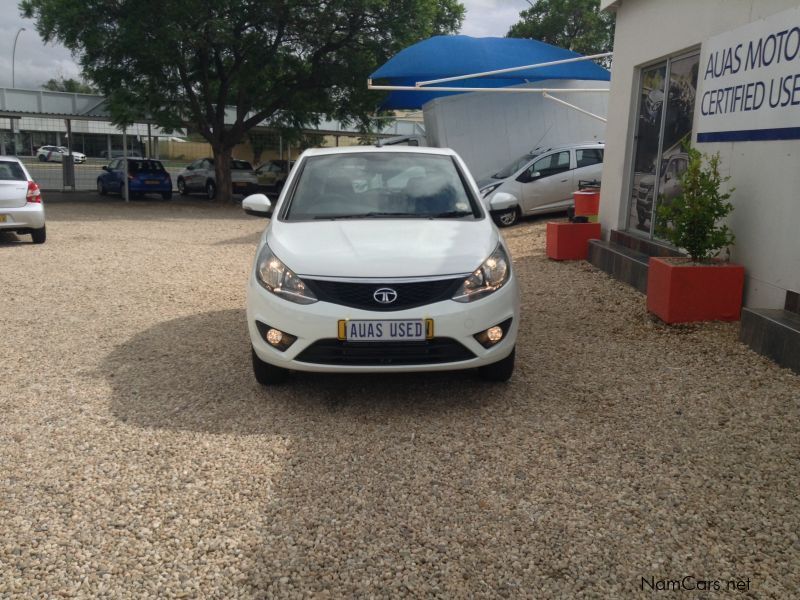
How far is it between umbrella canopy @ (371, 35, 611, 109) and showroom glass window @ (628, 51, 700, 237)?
9226 mm

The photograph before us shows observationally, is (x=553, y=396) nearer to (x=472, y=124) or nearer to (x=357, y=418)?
(x=357, y=418)

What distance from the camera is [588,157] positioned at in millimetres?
16109

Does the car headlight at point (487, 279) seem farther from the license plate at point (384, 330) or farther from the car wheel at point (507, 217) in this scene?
the car wheel at point (507, 217)

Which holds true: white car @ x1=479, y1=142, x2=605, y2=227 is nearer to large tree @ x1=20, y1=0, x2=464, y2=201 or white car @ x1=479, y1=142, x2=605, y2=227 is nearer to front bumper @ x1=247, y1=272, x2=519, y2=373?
large tree @ x1=20, y1=0, x2=464, y2=201

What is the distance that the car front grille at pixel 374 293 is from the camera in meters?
4.35

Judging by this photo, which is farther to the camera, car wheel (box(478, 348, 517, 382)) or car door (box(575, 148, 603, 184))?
car door (box(575, 148, 603, 184))

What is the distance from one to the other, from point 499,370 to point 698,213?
283 cm

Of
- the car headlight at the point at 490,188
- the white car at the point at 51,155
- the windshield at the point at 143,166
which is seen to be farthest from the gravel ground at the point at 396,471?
the white car at the point at 51,155

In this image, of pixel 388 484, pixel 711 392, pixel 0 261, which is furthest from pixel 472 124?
pixel 388 484

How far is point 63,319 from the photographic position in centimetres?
718

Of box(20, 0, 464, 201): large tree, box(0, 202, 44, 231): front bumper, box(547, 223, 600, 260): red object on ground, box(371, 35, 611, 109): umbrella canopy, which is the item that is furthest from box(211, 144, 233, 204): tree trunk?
box(547, 223, 600, 260): red object on ground

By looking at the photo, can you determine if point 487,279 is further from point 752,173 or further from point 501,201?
point 752,173

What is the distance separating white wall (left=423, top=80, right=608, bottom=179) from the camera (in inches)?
767

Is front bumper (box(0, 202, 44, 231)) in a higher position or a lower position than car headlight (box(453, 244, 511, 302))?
lower
